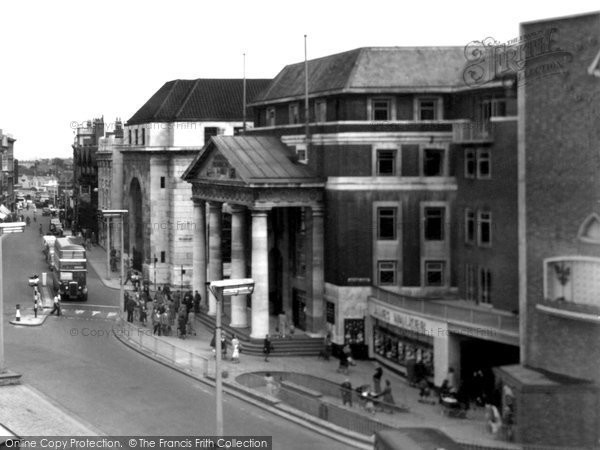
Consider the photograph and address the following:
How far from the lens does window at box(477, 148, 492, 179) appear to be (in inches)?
1802

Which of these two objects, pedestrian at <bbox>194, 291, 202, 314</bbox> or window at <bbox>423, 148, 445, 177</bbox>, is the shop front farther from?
pedestrian at <bbox>194, 291, 202, 314</bbox>

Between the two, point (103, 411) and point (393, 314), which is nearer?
point (103, 411)

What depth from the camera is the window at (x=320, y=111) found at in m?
53.5

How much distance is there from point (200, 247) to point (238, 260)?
331 inches

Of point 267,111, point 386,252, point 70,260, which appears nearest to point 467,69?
point 386,252

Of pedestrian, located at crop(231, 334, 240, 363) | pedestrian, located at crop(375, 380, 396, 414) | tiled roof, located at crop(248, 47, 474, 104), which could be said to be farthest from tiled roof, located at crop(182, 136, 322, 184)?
pedestrian, located at crop(375, 380, 396, 414)

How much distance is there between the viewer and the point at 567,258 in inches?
1320

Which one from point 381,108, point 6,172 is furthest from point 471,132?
point 6,172

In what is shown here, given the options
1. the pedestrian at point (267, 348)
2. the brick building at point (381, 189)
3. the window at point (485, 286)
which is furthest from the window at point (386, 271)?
the pedestrian at point (267, 348)

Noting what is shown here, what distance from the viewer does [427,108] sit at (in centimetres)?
5116

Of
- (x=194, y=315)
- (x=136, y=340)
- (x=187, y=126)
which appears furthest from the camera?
(x=187, y=126)

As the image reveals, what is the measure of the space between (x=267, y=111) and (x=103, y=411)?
28546mm

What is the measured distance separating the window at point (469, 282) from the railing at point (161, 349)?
12.5m

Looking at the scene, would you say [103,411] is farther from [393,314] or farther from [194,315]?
[194,315]
